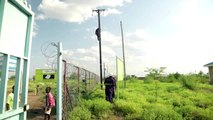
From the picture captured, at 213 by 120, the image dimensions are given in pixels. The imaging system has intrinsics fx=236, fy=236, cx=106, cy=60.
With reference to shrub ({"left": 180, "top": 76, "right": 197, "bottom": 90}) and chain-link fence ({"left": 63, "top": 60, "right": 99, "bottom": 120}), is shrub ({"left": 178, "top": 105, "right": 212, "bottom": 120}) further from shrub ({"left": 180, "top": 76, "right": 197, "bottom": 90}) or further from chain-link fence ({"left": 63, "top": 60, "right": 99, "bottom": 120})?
shrub ({"left": 180, "top": 76, "right": 197, "bottom": 90})

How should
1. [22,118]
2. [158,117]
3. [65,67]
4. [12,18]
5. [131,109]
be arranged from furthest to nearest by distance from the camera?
[131,109]
[158,117]
[65,67]
[22,118]
[12,18]

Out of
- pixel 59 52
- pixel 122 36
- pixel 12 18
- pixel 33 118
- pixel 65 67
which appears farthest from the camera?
pixel 122 36

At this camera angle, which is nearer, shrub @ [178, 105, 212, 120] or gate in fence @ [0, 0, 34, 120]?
gate in fence @ [0, 0, 34, 120]

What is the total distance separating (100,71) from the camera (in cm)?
2297

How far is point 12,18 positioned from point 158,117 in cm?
654

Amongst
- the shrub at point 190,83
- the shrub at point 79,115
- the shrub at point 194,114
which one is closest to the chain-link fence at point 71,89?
the shrub at point 79,115

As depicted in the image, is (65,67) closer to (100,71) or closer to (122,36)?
(100,71)

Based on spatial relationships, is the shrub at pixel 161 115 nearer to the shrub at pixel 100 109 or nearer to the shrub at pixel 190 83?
the shrub at pixel 100 109

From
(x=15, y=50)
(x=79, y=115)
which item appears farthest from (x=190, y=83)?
(x=15, y=50)

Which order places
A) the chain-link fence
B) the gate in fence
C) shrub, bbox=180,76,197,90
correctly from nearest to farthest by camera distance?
the gate in fence → the chain-link fence → shrub, bbox=180,76,197,90

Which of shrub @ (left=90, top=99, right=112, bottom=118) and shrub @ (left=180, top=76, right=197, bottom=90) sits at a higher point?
shrub @ (left=180, top=76, right=197, bottom=90)

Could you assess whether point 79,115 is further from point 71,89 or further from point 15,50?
point 15,50

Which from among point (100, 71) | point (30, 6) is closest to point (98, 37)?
point (100, 71)

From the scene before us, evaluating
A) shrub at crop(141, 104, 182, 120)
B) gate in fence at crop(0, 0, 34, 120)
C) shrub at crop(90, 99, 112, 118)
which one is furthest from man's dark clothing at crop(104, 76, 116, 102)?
gate in fence at crop(0, 0, 34, 120)
